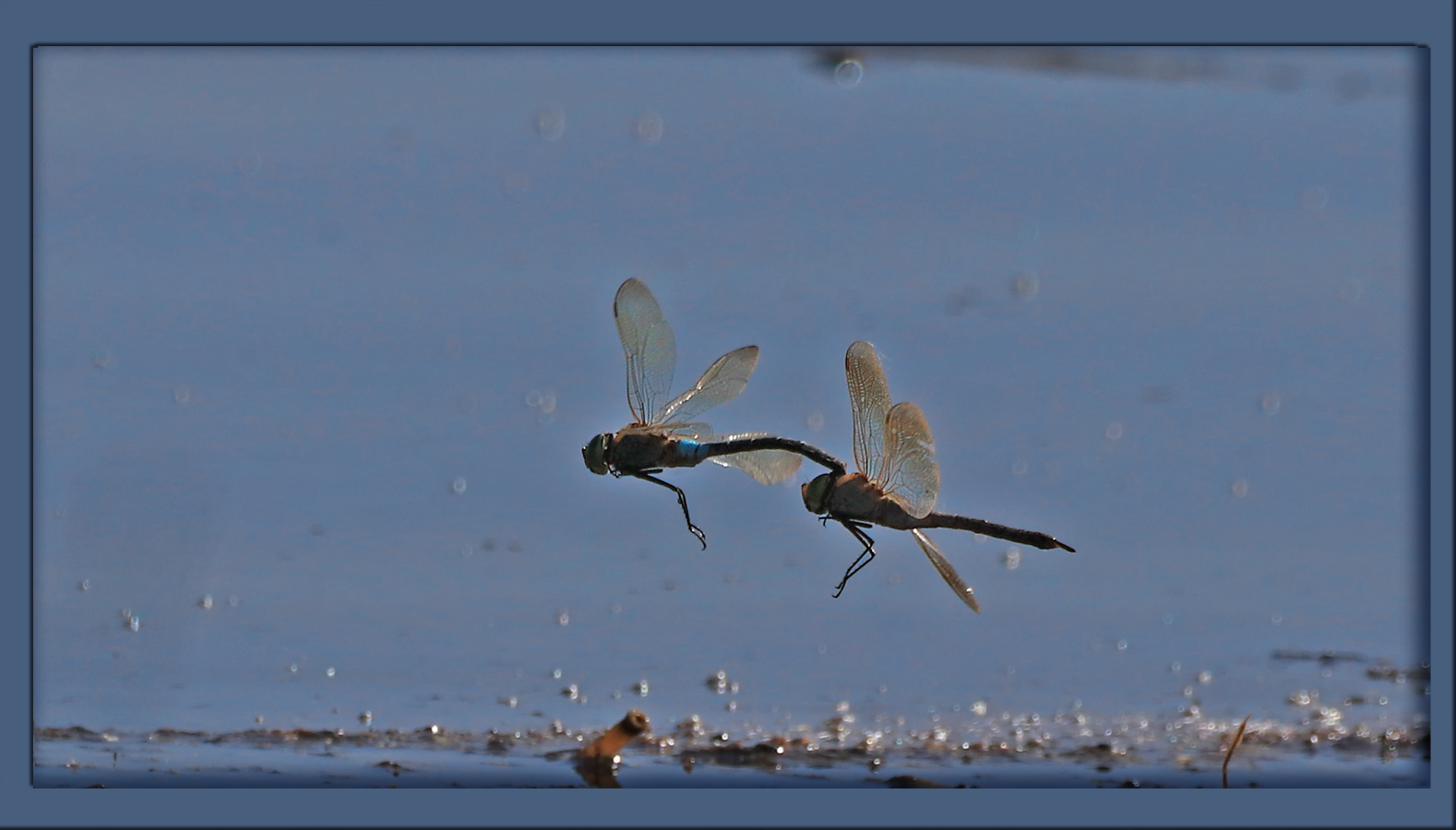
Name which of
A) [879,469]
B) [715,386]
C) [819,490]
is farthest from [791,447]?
[715,386]

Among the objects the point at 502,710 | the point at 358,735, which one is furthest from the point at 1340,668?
the point at 358,735

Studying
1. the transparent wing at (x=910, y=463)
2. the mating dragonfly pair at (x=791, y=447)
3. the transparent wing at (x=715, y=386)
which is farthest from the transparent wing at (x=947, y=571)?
the transparent wing at (x=715, y=386)

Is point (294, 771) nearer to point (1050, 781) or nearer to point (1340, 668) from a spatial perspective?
point (1050, 781)

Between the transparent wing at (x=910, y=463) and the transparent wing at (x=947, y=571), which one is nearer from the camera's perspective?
the transparent wing at (x=910, y=463)

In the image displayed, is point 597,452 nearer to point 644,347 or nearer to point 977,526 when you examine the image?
point 644,347

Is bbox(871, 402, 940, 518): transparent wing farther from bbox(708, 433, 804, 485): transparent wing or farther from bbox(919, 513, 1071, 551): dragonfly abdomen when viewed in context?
bbox(708, 433, 804, 485): transparent wing

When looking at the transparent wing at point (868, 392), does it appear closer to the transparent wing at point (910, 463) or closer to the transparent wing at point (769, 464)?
the transparent wing at point (910, 463)

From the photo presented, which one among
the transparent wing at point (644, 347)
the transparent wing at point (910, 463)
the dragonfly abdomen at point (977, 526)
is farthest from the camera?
the transparent wing at point (644, 347)

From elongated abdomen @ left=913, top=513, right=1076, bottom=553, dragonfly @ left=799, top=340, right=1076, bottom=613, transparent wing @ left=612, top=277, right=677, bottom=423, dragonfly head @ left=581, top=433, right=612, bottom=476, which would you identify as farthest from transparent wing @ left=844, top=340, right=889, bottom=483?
dragonfly head @ left=581, top=433, right=612, bottom=476
